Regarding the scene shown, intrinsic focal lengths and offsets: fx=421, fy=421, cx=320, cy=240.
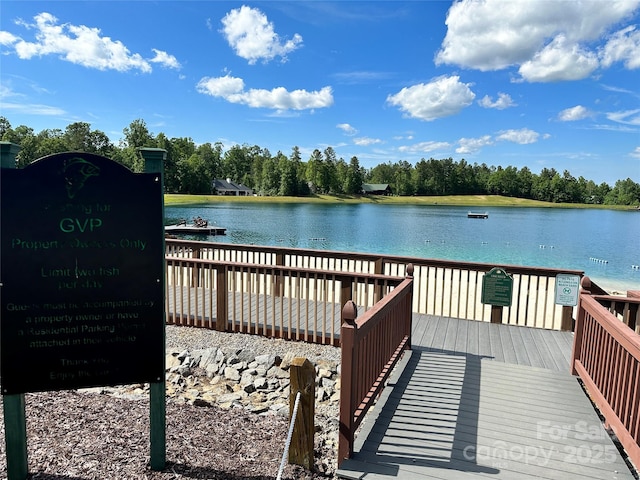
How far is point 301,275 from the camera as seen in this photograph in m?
6.32

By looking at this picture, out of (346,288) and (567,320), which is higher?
(346,288)

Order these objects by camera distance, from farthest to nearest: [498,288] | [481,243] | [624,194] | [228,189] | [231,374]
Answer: [624,194] → [228,189] → [481,243] → [498,288] → [231,374]

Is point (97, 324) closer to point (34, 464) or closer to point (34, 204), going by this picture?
point (34, 204)

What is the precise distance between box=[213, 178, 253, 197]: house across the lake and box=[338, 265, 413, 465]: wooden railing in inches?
3988

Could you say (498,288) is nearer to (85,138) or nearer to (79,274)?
(79,274)

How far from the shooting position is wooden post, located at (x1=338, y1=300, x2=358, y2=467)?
302 centimetres

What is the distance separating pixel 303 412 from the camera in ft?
9.63

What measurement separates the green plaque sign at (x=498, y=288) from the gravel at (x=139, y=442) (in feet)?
13.8

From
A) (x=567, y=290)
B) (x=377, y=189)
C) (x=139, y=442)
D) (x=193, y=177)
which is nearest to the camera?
(x=139, y=442)

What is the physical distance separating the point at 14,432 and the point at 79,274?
1053 mm

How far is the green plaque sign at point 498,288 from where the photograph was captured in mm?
6562

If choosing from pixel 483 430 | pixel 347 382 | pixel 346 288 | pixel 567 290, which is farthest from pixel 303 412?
pixel 567 290

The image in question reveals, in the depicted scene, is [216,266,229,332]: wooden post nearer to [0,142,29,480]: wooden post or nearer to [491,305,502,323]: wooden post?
[0,142,29,480]: wooden post

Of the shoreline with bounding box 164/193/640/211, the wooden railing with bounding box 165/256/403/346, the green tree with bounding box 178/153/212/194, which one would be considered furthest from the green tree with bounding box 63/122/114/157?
the wooden railing with bounding box 165/256/403/346
